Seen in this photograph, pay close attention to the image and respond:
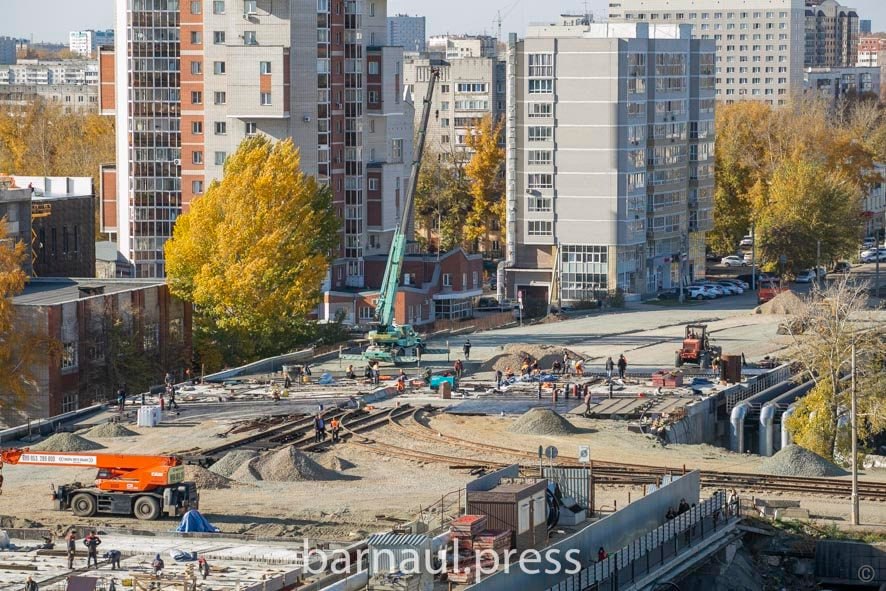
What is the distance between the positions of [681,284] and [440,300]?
53.3 feet

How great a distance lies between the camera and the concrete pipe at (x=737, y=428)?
222 ft

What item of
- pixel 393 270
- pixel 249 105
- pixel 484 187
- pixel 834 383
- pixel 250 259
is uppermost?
pixel 249 105

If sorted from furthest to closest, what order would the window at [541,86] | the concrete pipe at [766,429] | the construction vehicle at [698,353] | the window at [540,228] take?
1. the window at [540,228]
2. the window at [541,86]
3. the construction vehicle at [698,353]
4. the concrete pipe at [766,429]

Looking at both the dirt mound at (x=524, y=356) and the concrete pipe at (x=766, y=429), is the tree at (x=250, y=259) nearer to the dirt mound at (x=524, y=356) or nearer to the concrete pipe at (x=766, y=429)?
the dirt mound at (x=524, y=356)

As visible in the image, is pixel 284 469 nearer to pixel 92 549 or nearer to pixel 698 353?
pixel 92 549

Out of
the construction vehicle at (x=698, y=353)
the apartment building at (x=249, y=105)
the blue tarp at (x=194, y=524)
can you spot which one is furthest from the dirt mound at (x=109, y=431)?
the apartment building at (x=249, y=105)

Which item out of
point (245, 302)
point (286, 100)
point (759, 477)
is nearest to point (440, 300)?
point (286, 100)

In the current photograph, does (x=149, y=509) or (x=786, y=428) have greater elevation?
(x=149, y=509)

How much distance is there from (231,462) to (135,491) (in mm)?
7106

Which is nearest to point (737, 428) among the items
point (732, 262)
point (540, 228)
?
point (540, 228)

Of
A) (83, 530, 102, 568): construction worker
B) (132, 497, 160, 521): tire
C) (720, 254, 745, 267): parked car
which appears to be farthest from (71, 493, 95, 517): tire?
(720, 254, 745, 267): parked car

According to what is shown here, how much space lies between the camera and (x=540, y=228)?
113 m

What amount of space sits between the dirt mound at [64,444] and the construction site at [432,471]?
7 cm

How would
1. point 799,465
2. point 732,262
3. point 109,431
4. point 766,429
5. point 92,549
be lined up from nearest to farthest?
point 92,549
point 799,465
point 109,431
point 766,429
point 732,262
